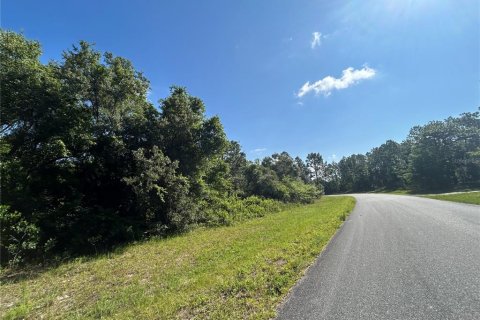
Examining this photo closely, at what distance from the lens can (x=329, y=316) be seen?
397cm

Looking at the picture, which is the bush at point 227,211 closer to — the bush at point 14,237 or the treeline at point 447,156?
the bush at point 14,237

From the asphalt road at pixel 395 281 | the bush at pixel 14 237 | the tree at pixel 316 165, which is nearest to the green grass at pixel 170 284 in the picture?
the asphalt road at pixel 395 281

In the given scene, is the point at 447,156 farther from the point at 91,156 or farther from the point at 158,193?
the point at 91,156

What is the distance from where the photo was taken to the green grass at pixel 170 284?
4.95m

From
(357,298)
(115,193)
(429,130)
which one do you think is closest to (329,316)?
(357,298)

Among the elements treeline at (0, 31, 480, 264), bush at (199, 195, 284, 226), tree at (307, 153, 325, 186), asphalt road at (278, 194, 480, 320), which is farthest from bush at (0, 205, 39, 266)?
tree at (307, 153, 325, 186)

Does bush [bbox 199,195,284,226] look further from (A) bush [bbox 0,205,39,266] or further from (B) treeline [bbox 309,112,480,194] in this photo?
(B) treeline [bbox 309,112,480,194]

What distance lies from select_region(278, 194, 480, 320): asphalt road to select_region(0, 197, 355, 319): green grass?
56cm

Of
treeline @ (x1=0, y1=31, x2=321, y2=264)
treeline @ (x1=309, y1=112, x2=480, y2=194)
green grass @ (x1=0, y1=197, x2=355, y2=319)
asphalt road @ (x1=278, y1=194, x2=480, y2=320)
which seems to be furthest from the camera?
treeline @ (x1=309, y1=112, x2=480, y2=194)

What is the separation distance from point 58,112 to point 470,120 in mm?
72217

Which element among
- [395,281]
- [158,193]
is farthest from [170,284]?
[158,193]

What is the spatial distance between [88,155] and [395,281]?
14.5m

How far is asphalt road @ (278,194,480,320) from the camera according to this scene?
12.8ft

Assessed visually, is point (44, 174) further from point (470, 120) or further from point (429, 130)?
point (470, 120)
